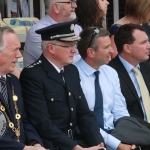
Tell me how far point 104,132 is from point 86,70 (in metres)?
0.63

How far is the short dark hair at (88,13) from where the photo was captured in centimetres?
666

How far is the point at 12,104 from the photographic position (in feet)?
15.7

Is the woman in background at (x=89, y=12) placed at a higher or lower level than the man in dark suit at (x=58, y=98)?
higher

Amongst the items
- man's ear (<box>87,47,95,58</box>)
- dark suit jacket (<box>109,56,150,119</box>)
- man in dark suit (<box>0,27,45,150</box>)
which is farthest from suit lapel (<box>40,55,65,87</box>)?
dark suit jacket (<box>109,56,150,119</box>)

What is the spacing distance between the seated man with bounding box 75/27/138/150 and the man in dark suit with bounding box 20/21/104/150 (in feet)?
1.02

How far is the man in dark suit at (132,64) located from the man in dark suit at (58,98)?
86 centimetres

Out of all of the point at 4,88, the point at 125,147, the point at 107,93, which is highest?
the point at 4,88

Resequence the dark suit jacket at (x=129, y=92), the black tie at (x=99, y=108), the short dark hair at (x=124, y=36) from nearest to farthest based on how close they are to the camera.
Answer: the black tie at (x=99, y=108), the dark suit jacket at (x=129, y=92), the short dark hair at (x=124, y=36)

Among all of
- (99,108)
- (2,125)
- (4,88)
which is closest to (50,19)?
(99,108)

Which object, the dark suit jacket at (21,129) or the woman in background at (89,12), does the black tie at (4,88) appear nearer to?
the dark suit jacket at (21,129)

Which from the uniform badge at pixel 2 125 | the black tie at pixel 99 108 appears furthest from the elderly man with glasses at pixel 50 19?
the uniform badge at pixel 2 125

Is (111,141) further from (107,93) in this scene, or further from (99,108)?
(107,93)

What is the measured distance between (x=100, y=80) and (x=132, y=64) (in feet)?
2.07

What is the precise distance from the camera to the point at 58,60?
17.0ft
